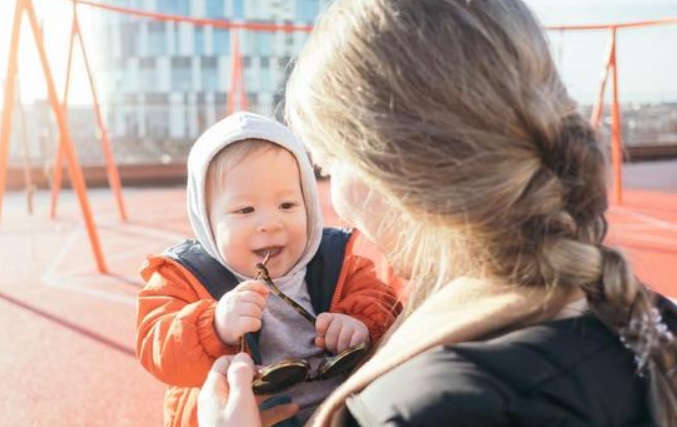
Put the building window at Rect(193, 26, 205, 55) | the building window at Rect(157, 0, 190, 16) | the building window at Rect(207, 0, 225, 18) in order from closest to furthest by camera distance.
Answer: the building window at Rect(207, 0, 225, 18)
the building window at Rect(157, 0, 190, 16)
the building window at Rect(193, 26, 205, 55)

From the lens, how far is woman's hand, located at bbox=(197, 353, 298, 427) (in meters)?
0.96

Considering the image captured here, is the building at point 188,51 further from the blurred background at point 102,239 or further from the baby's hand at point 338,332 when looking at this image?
the baby's hand at point 338,332

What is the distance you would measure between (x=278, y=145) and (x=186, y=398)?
0.50 meters

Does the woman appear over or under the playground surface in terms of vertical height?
over

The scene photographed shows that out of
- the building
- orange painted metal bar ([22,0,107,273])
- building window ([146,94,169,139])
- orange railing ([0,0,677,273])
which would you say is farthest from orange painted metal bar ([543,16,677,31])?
the building

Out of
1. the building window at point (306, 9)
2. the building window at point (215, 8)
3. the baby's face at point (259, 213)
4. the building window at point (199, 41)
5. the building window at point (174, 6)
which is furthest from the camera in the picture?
the building window at point (306, 9)

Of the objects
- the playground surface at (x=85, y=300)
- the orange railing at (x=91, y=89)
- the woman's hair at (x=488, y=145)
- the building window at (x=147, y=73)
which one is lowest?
→ the building window at (x=147, y=73)

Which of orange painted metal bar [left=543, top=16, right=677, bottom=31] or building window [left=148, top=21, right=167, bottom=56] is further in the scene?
building window [left=148, top=21, right=167, bottom=56]

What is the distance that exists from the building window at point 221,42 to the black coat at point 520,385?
34.9 meters

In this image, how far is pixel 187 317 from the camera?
1207 millimetres

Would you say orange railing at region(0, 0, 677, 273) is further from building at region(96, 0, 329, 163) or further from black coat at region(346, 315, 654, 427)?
building at region(96, 0, 329, 163)

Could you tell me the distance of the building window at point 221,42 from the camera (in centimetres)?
3441

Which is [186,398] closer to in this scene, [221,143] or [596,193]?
[221,143]

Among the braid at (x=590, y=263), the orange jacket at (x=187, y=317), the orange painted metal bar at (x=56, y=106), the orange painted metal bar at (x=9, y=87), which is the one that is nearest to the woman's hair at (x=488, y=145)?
the braid at (x=590, y=263)
